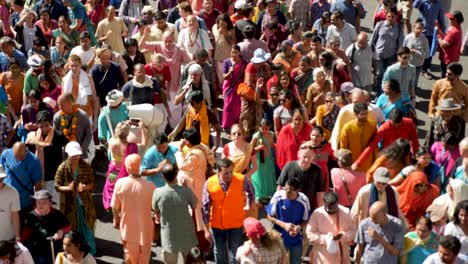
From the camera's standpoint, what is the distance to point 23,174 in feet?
39.2

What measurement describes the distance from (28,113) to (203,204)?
12.2ft

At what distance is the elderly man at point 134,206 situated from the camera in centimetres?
1121

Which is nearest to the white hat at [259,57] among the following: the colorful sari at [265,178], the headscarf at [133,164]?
the colorful sari at [265,178]

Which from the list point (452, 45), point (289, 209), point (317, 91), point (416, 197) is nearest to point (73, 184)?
point (289, 209)

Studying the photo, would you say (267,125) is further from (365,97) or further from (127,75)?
(127,75)

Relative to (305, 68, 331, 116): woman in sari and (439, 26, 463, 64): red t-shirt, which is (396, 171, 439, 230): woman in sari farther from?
(439, 26, 463, 64): red t-shirt

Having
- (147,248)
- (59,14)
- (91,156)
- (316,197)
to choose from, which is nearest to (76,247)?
(147,248)

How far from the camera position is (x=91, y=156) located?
14.1 m

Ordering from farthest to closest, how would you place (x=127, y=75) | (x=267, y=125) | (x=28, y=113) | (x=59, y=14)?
1. (x=59, y=14)
2. (x=127, y=75)
3. (x=28, y=113)
4. (x=267, y=125)

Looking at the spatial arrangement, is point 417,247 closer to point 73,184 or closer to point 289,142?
point 289,142

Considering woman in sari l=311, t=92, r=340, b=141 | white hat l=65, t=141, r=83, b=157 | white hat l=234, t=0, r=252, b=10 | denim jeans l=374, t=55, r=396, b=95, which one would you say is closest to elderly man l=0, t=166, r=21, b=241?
white hat l=65, t=141, r=83, b=157

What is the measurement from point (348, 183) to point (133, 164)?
8.14ft

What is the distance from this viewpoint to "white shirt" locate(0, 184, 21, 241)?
11250mm

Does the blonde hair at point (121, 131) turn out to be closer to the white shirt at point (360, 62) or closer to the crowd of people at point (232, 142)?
the crowd of people at point (232, 142)
